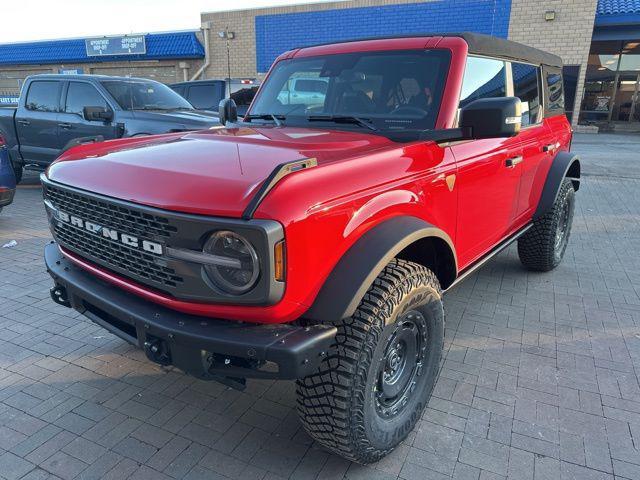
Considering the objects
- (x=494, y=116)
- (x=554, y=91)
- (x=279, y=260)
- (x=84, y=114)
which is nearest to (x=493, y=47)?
(x=494, y=116)

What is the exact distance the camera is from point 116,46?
23.8 meters

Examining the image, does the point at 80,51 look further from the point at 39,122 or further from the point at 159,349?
the point at 159,349

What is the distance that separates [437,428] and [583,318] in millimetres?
2021

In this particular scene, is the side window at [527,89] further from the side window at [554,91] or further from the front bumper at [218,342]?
the front bumper at [218,342]

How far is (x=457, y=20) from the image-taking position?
59.1ft

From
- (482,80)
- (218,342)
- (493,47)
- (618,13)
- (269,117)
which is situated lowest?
(218,342)

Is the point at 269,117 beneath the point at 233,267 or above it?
above

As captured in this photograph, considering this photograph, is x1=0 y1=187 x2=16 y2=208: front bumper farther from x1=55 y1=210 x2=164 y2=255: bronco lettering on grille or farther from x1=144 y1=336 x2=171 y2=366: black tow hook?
x1=144 y1=336 x2=171 y2=366: black tow hook

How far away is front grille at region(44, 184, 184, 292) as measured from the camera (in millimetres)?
1995

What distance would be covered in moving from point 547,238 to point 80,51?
2680 centimetres

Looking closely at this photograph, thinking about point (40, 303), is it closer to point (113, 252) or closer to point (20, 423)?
point (20, 423)

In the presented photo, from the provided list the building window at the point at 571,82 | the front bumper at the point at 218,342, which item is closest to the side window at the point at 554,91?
the front bumper at the point at 218,342

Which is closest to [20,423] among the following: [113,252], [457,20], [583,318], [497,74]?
[113,252]

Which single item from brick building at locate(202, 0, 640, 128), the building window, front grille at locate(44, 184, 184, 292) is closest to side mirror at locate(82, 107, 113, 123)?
front grille at locate(44, 184, 184, 292)
